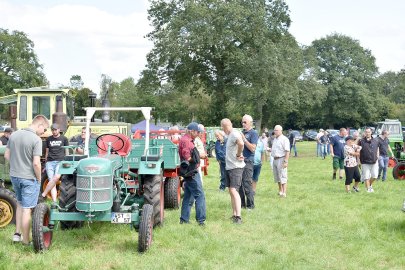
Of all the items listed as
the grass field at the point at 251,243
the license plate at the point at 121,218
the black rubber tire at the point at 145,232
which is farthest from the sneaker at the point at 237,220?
the license plate at the point at 121,218

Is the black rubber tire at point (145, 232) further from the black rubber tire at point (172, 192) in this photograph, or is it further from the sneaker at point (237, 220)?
the black rubber tire at point (172, 192)

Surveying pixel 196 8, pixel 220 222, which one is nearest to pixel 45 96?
pixel 220 222

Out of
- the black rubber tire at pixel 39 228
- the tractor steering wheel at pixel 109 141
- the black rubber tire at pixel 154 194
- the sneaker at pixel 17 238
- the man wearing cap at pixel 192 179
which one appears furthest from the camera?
the man wearing cap at pixel 192 179

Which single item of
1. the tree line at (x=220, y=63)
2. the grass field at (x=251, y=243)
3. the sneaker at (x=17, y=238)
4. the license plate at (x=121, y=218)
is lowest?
the grass field at (x=251, y=243)

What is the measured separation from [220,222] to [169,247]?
1.93m

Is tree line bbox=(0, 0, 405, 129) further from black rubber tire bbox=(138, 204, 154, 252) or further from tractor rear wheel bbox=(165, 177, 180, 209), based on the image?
black rubber tire bbox=(138, 204, 154, 252)

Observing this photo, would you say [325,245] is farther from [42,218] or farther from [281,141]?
[281,141]

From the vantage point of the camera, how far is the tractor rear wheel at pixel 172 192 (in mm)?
9984

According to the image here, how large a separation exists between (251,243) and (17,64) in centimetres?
5356

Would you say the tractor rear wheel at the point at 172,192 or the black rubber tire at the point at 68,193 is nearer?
the black rubber tire at the point at 68,193

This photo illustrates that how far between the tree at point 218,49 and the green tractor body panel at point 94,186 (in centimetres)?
2539

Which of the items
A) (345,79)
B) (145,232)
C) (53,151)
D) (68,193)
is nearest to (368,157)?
(53,151)

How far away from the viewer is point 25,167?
6.93 m

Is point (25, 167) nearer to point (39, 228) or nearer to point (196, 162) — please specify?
point (39, 228)
